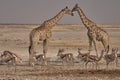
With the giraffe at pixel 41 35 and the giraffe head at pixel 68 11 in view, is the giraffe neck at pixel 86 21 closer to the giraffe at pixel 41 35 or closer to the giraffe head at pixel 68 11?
the giraffe head at pixel 68 11

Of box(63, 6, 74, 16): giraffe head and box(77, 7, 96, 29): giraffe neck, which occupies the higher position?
box(63, 6, 74, 16): giraffe head

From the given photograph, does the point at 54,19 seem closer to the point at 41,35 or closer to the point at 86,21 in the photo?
the point at 41,35

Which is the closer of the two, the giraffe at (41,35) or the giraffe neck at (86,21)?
the giraffe at (41,35)

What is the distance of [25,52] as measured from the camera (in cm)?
3084

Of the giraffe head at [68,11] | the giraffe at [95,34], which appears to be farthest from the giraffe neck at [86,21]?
the giraffe head at [68,11]

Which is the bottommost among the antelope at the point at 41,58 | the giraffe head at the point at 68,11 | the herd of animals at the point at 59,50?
the antelope at the point at 41,58

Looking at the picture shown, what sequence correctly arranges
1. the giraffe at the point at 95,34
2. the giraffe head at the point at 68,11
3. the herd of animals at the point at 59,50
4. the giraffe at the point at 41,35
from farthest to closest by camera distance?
the giraffe head at the point at 68,11 < the giraffe at the point at 95,34 < the giraffe at the point at 41,35 < the herd of animals at the point at 59,50

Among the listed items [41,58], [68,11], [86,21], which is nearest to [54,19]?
[68,11]

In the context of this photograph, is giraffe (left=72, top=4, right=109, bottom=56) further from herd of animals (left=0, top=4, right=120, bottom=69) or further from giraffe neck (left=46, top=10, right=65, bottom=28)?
giraffe neck (left=46, top=10, right=65, bottom=28)

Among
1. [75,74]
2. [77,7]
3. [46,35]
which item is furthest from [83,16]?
[75,74]

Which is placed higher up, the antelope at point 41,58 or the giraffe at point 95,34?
the giraffe at point 95,34

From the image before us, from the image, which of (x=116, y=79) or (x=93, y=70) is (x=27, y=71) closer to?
(x=93, y=70)

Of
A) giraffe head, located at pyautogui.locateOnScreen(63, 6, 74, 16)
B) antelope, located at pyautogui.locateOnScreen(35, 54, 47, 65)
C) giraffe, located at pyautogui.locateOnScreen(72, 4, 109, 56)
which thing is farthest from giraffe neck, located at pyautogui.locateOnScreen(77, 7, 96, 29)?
antelope, located at pyautogui.locateOnScreen(35, 54, 47, 65)

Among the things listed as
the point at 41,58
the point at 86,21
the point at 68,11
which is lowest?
the point at 41,58
